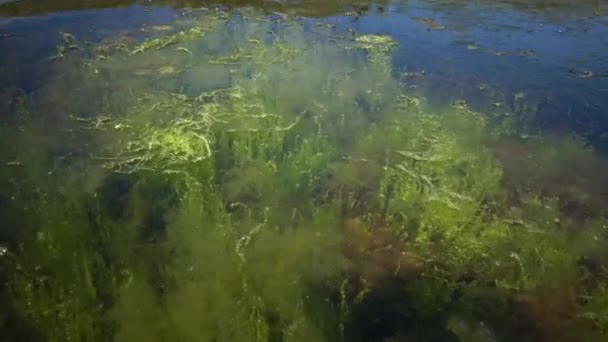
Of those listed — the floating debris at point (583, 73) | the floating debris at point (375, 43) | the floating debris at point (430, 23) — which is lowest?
the floating debris at point (583, 73)

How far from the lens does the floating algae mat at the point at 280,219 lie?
11.7 feet

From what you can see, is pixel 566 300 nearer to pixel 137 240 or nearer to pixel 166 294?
pixel 166 294

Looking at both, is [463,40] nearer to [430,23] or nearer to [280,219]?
[430,23]

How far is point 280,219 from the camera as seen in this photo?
4332 mm

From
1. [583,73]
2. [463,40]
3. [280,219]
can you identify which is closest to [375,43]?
[463,40]

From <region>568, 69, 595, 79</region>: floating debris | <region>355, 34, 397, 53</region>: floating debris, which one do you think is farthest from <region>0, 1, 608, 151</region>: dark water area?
<region>355, 34, 397, 53</region>: floating debris

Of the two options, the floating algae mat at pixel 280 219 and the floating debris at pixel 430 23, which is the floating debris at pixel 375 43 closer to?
the floating debris at pixel 430 23

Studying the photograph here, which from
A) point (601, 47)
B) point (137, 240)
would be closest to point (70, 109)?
point (137, 240)

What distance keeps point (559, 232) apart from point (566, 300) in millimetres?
715

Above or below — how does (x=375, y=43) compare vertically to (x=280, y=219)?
above

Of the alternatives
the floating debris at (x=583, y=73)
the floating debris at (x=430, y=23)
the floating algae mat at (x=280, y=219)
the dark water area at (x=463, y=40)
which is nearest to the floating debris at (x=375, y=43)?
the dark water area at (x=463, y=40)

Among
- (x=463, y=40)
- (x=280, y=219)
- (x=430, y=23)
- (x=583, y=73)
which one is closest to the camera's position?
(x=280, y=219)

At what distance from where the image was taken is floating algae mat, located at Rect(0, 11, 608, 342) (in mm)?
3557

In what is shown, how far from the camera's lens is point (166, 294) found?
3635 millimetres
